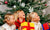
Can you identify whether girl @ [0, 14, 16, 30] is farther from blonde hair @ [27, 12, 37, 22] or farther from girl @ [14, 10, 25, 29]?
blonde hair @ [27, 12, 37, 22]

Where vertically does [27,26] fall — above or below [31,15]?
A: below

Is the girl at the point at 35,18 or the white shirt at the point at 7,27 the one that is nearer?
the white shirt at the point at 7,27

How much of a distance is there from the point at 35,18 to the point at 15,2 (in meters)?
0.29

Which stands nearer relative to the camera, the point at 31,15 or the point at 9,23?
the point at 9,23

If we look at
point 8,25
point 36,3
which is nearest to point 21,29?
point 8,25

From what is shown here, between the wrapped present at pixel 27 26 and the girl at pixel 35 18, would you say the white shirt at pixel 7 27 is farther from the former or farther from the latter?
the girl at pixel 35 18

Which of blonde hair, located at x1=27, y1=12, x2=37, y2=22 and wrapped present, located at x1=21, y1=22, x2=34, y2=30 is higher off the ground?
blonde hair, located at x1=27, y1=12, x2=37, y2=22

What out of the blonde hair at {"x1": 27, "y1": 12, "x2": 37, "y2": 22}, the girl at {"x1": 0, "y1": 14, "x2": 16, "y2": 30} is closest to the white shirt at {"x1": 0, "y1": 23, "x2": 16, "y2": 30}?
the girl at {"x1": 0, "y1": 14, "x2": 16, "y2": 30}

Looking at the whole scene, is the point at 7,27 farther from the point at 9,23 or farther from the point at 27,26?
the point at 27,26

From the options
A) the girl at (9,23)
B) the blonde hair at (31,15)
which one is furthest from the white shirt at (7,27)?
the blonde hair at (31,15)

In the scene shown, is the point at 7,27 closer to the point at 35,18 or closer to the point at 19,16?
the point at 19,16

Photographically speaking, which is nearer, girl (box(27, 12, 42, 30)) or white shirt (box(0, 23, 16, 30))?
white shirt (box(0, 23, 16, 30))

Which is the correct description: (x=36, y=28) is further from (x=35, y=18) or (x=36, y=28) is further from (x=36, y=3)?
(x=36, y=3)

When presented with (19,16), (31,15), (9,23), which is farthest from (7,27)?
Answer: (31,15)
